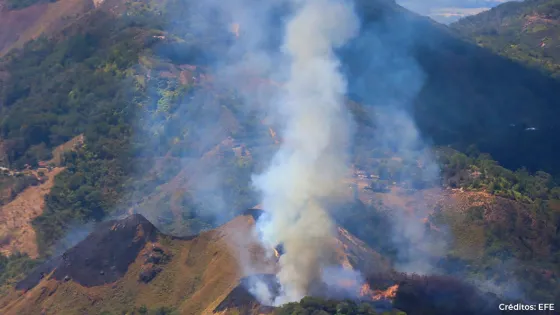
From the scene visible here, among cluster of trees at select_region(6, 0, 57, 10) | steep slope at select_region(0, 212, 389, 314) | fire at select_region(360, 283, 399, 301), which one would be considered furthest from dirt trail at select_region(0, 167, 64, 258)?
cluster of trees at select_region(6, 0, 57, 10)

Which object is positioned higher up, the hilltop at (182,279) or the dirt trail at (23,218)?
the hilltop at (182,279)

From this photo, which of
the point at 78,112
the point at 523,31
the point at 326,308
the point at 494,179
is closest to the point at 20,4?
the point at 78,112

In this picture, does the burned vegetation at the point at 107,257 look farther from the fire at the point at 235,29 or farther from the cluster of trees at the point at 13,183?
the fire at the point at 235,29

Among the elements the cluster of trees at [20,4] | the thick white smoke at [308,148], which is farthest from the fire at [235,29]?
the cluster of trees at [20,4]

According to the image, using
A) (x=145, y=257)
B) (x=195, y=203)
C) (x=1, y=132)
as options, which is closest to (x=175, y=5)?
(x=1, y=132)

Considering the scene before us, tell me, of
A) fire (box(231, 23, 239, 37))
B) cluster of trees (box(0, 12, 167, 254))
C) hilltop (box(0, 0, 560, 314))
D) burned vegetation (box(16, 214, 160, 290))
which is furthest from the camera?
fire (box(231, 23, 239, 37))

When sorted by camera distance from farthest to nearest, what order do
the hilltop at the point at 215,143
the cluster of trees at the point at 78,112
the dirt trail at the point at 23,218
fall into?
the cluster of trees at the point at 78,112
the dirt trail at the point at 23,218
the hilltop at the point at 215,143

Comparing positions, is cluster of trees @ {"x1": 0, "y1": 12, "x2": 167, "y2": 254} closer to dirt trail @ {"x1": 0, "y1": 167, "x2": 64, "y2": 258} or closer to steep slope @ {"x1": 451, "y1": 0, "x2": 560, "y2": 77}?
dirt trail @ {"x1": 0, "y1": 167, "x2": 64, "y2": 258}
